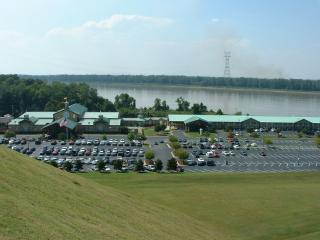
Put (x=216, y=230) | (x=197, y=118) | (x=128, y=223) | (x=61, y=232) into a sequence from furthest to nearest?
1. (x=197, y=118)
2. (x=216, y=230)
3. (x=128, y=223)
4. (x=61, y=232)

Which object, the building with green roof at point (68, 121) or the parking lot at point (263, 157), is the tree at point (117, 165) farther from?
the building with green roof at point (68, 121)

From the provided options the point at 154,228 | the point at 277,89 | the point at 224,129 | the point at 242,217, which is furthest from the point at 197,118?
the point at 277,89

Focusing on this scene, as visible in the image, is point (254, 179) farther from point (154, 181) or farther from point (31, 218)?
point (31, 218)

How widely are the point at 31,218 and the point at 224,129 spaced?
30311 mm

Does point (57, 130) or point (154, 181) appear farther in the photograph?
point (57, 130)

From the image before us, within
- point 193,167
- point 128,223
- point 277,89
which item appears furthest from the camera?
point 277,89

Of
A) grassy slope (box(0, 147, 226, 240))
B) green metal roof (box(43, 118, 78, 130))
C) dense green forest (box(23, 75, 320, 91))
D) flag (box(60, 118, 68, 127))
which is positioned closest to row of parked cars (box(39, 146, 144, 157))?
flag (box(60, 118, 68, 127))

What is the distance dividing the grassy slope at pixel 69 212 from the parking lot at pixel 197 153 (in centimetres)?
931

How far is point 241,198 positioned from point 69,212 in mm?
7501

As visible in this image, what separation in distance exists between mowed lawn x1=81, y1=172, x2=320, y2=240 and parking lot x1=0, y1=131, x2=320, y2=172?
2.68 meters

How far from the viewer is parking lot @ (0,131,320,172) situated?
861 inches

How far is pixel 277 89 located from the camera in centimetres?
10056

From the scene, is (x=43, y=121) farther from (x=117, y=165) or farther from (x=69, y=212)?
(x=69, y=212)

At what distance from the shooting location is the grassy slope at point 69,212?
6.42 meters
